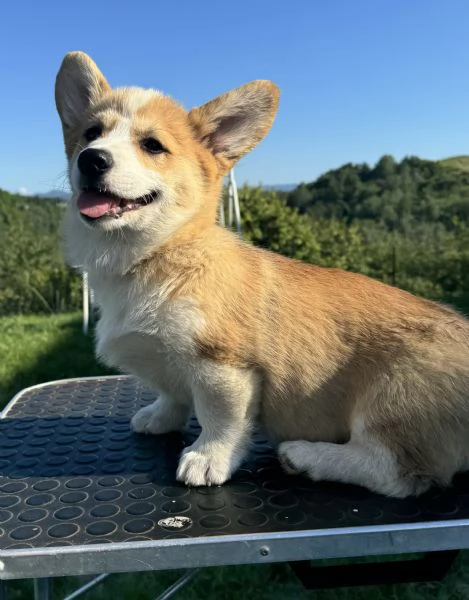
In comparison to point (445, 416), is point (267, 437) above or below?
below

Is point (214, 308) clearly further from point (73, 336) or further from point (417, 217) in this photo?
point (417, 217)

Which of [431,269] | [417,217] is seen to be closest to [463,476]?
[431,269]

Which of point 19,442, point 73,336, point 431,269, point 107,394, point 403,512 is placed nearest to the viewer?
point 403,512

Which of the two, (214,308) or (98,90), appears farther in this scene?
(98,90)

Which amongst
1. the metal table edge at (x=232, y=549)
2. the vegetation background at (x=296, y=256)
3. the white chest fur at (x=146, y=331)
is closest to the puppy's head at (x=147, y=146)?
the white chest fur at (x=146, y=331)

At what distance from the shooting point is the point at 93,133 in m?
2.27

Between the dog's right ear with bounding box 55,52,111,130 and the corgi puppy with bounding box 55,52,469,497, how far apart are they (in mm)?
130

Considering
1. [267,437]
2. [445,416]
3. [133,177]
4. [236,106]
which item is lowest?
[267,437]

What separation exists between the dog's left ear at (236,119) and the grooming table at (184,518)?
50.6 inches

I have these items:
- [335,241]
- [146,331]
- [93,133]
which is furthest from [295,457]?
[335,241]

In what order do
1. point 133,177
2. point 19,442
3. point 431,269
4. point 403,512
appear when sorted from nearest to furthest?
1. point 403,512
2. point 133,177
3. point 19,442
4. point 431,269

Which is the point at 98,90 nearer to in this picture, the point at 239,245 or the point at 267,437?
the point at 239,245

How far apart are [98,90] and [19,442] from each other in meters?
1.62

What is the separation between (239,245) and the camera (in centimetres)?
241
